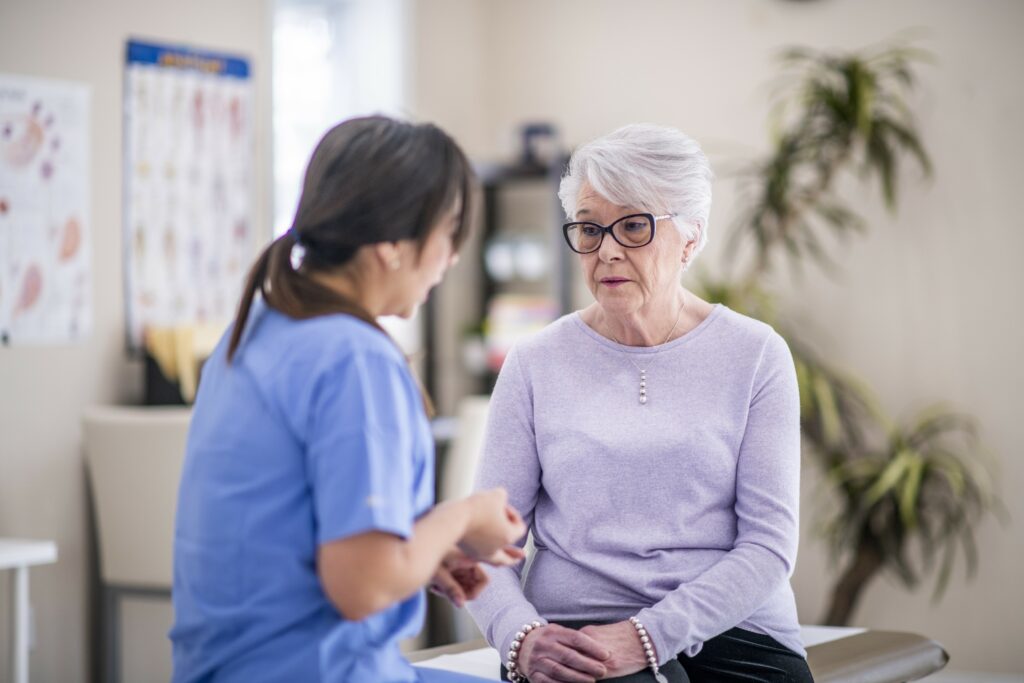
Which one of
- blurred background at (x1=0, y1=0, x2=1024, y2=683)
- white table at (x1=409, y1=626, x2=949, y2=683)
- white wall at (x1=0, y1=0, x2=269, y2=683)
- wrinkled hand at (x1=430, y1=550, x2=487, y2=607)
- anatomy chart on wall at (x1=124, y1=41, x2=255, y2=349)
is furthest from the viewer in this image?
anatomy chart on wall at (x1=124, y1=41, x2=255, y2=349)

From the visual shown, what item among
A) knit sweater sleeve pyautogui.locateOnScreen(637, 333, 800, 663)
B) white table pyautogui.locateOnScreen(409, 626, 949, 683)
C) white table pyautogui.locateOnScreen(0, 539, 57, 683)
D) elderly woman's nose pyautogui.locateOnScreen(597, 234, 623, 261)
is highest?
elderly woman's nose pyautogui.locateOnScreen(597, 234, 623, 261)

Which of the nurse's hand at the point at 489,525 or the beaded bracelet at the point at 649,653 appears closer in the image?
the nurse's hand at the point at 489,525

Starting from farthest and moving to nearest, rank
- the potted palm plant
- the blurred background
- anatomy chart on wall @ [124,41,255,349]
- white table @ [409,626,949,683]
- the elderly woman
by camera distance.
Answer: the potted palm plant → anatomy chart on wall @ [124,41,255,349] → the blurred background → white table @ [409,626,949,683] → the elderly woman

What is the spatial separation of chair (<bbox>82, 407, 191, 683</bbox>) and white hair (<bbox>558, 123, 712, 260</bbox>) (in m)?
1.73

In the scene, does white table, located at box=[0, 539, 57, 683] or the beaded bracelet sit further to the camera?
white table, located at box=[0, 539, 57, 683]

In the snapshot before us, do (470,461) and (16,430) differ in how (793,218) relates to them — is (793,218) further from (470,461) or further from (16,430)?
(16,430)

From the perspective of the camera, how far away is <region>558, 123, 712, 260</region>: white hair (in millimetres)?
1764

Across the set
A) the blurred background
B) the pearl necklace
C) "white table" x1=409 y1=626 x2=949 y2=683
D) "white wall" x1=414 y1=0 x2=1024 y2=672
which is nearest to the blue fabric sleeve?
the pearl necklace

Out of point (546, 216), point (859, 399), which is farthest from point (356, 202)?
point (546, 216)

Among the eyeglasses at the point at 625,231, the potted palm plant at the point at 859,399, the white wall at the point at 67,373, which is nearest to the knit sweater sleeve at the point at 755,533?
the eyeglasses at the point at 625,231

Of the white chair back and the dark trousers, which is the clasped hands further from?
the white chair back

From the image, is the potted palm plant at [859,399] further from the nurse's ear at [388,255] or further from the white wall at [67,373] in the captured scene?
the nurse's ear at [388,255]

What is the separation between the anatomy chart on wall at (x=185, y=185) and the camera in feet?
11.8

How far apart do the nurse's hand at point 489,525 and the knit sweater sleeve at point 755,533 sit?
17.2 inches
